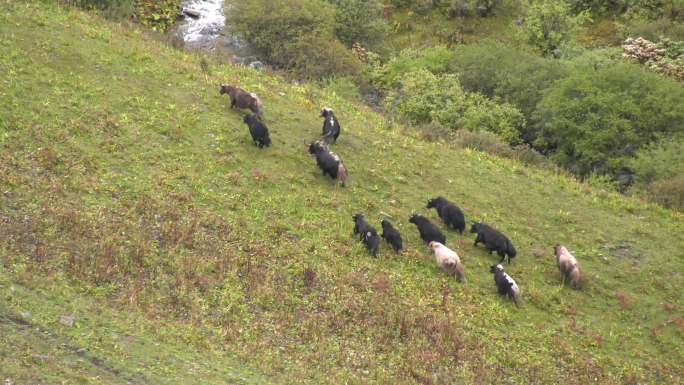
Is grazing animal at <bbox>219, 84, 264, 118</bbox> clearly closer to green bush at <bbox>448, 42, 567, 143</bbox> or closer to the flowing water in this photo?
the flowing water

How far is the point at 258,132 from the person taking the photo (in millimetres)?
23062

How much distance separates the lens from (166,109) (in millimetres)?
24250

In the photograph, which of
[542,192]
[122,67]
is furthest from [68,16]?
[542,192]

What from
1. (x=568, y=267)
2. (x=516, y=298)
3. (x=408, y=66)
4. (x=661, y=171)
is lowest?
(x=408, y=66)

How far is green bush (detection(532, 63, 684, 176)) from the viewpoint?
105ft

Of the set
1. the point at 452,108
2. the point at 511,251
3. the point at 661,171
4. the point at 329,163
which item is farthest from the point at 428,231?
the point at 452,108

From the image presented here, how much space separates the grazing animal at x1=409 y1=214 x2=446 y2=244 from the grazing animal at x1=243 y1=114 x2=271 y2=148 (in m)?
5.95

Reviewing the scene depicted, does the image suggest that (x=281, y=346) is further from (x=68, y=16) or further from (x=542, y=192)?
(x=68, y=16)

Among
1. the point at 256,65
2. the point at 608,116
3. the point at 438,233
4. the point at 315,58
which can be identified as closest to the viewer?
the point at 438,233

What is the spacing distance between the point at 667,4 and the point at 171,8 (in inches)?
1520

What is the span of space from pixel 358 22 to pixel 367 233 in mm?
33971

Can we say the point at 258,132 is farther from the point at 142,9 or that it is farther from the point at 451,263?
the point at 142,9

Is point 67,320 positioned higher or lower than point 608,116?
lower

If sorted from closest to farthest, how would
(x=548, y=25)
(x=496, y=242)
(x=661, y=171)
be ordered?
(x=496, y=242), (x=661, y=171), (x=548, y=25)
